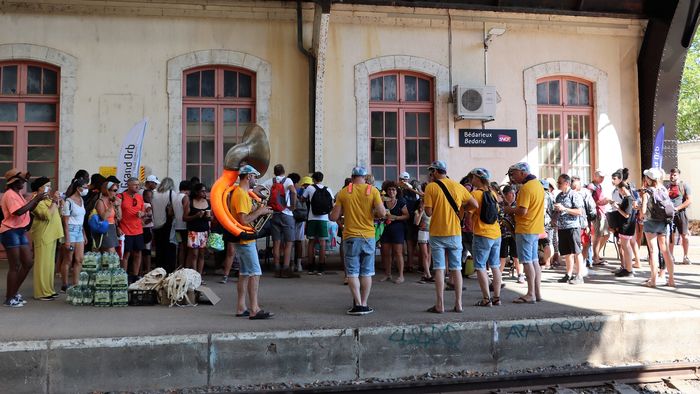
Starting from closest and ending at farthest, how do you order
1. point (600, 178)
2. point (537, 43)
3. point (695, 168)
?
1. point (600, 178)
2. point (537, 43)
3. point (695, 168)

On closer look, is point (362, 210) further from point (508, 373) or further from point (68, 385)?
Answer: point (68, 385)

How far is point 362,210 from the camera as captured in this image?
6859mm

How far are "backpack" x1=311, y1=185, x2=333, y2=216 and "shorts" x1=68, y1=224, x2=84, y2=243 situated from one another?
3720mm

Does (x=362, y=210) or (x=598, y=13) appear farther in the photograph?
(x=598, y=13)

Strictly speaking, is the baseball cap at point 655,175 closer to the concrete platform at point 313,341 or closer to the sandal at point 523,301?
the concrete platform at point 313,341

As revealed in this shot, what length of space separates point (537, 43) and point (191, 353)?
11.0 m

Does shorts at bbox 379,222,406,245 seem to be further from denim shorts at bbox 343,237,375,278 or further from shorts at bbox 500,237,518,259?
denim shorts at bbox 343,237,375,278

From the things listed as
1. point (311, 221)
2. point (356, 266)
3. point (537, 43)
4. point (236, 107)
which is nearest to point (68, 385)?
point (356, 266)

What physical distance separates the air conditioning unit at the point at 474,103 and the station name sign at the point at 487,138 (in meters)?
0.39

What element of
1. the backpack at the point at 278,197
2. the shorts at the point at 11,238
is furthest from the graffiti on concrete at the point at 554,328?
the shorts at the point at 11,238

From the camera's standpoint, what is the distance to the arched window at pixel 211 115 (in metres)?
12.0

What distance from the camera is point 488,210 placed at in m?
7.15

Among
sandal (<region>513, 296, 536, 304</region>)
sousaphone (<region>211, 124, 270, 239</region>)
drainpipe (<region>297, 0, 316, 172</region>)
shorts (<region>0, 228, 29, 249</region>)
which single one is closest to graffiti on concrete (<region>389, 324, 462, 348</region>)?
sandal (<region>513, 296, 536, 304</region>)

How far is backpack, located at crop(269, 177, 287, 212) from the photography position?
31.5 feet
